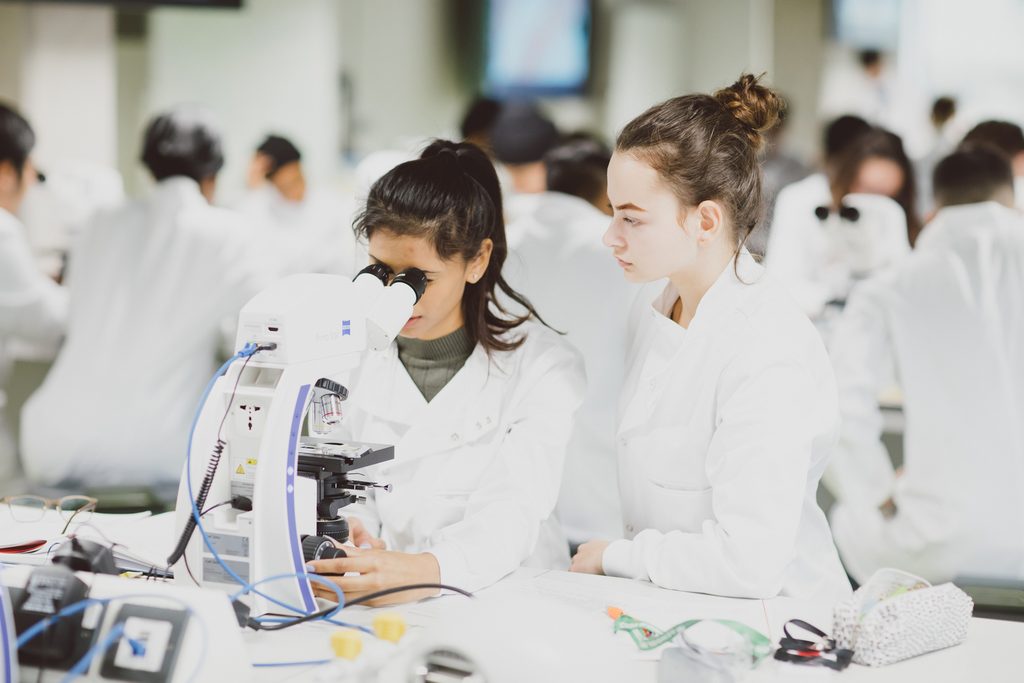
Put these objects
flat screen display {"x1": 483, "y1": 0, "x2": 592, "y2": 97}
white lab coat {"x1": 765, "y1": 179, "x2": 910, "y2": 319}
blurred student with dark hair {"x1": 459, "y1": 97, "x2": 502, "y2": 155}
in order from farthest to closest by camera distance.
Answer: flat screen display {"x1": 483, "y1": 0, "x2": 592, "y2": 97}, blurred student with dark hair {"x1": 459, "y1": 97, "x2": 502, "y2": 155}, white lab coat {"x1": 765, "y1": 179, "x2": 910, "y2": 319}

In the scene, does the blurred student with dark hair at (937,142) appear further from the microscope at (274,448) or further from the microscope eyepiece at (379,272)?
the microscope at (274,448)

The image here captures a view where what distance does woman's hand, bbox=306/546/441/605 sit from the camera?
4.42 feet

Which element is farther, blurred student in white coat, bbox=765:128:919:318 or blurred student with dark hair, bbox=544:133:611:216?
blurred student in white coat, bbox=765:128:919:318

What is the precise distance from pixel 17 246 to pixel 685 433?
7.89ft

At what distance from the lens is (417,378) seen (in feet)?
5.81

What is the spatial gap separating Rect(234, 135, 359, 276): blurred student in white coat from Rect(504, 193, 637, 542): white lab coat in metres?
1.73

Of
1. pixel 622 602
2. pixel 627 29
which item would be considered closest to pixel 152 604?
pixel 622 602

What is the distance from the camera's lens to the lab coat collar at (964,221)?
252 centimetres

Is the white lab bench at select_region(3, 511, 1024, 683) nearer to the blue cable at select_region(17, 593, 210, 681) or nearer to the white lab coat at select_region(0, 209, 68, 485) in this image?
the blue cable at select_region(17, 593, 210, 681)

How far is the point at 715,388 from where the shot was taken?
1562 millimetres

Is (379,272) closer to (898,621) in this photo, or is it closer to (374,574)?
(374,574)

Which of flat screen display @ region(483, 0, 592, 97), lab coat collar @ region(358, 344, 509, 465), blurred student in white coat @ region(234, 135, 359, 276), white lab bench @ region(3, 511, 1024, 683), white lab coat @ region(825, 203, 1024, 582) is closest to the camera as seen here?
white lab bench @ region(3, 511, 1024, 683)

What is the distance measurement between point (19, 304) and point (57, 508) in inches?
68.4

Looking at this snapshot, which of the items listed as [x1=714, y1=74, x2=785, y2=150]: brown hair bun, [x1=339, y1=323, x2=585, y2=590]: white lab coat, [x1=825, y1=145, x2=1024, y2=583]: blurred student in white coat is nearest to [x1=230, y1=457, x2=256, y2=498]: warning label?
[x1=339, y1=323, x2=585, y2=590]: white lab coat
